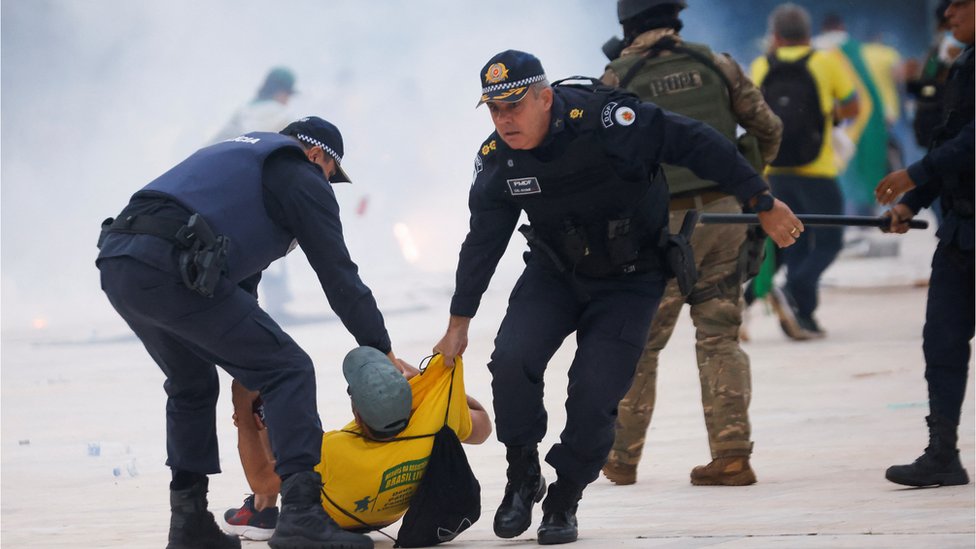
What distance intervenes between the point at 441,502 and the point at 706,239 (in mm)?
1654

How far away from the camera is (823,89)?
9.42m

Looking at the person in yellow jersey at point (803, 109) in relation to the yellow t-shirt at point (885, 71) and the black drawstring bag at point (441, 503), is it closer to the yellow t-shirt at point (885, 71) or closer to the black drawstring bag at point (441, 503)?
the black drawstring bag at point (441, 503)

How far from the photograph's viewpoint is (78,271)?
454 inches

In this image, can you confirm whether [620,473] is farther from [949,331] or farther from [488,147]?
[488,147]


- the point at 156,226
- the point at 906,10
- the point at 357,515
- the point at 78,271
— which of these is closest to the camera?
the point at 156,226

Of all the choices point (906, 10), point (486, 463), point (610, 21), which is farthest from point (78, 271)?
point (906, 10)

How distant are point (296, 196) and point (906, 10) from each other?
43.6ft

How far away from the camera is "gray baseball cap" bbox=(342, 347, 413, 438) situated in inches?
157

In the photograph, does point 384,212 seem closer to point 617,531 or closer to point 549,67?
point 549,67

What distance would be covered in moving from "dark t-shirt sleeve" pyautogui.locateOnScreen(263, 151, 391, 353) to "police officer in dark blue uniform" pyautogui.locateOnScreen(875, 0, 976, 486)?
186 centimetres

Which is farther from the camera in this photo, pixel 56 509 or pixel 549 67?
pixel 549 67

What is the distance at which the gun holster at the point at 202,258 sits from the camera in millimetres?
3742

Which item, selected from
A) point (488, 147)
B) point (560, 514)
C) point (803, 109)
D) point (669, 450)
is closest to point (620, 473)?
point (669, 450)

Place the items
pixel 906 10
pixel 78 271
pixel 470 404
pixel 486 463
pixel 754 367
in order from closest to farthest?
pixel 470 404 → pixel 486 463 → pixel 754 367 → pixel 78 271 → pixel 906 10
